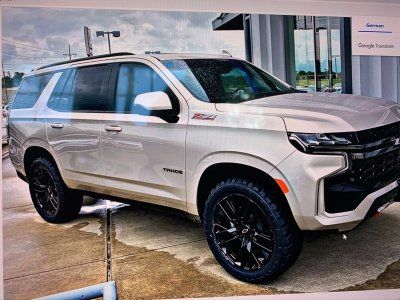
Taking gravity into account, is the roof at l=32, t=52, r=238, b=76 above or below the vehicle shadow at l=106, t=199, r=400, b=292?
above

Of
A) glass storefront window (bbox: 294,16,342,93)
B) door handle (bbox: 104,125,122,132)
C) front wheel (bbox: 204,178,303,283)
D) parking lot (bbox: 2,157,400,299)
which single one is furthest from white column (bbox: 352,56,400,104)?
door handle (bbox: 104,125,122,132)

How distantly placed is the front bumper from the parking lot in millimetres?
284

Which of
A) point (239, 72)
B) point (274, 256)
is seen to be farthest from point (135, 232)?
point (239, 72)

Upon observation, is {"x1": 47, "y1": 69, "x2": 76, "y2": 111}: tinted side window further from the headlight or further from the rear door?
the headlight

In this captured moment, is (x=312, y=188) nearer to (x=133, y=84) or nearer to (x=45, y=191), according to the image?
(x=133, y=84)

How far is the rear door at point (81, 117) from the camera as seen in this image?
281 centimetres

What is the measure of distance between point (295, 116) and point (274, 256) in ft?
2.53

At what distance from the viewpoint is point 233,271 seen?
98.9 inches

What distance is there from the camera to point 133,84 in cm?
273

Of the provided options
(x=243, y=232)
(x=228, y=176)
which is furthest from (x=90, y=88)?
(x=243, y=232)

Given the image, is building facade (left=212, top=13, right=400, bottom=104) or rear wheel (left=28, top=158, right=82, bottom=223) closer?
building facade (left=212, top=13, right=400, bottom=104)

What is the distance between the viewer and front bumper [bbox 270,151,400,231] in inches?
86.5

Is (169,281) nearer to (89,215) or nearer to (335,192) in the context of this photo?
(89,215)

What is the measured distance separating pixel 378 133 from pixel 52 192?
2.22 m
